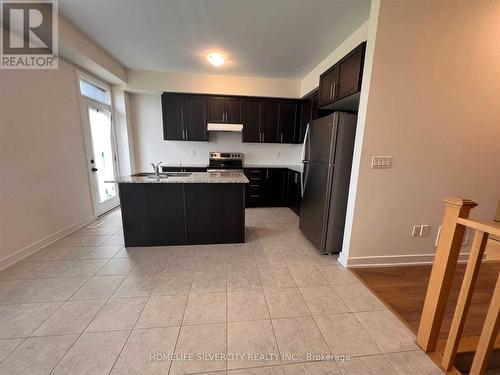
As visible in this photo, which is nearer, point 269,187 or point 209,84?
point 209,84

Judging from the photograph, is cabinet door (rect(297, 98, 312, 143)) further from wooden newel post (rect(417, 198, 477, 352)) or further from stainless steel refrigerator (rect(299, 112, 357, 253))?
wooden newel post (rect(417, 198, 477, 352))

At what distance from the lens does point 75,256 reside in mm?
2410

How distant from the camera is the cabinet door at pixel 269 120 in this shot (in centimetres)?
438

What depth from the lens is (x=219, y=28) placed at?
256cm

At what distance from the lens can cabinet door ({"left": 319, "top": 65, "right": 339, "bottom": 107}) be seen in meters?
2.54

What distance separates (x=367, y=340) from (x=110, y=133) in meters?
5.03

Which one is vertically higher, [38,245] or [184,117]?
[184,117]

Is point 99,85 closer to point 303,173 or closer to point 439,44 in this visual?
point 303,173

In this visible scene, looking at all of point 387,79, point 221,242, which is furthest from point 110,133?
point 387,79

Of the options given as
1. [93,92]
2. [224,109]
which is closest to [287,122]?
[224,109]

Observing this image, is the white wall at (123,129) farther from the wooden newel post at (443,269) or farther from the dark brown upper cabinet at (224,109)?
the wooden newel post at (443,269)

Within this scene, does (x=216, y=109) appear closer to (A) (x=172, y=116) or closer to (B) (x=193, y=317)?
(A) (x=172, y=116)

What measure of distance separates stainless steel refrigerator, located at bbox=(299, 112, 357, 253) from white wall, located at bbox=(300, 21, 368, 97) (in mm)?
1120

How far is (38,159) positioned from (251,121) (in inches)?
135
